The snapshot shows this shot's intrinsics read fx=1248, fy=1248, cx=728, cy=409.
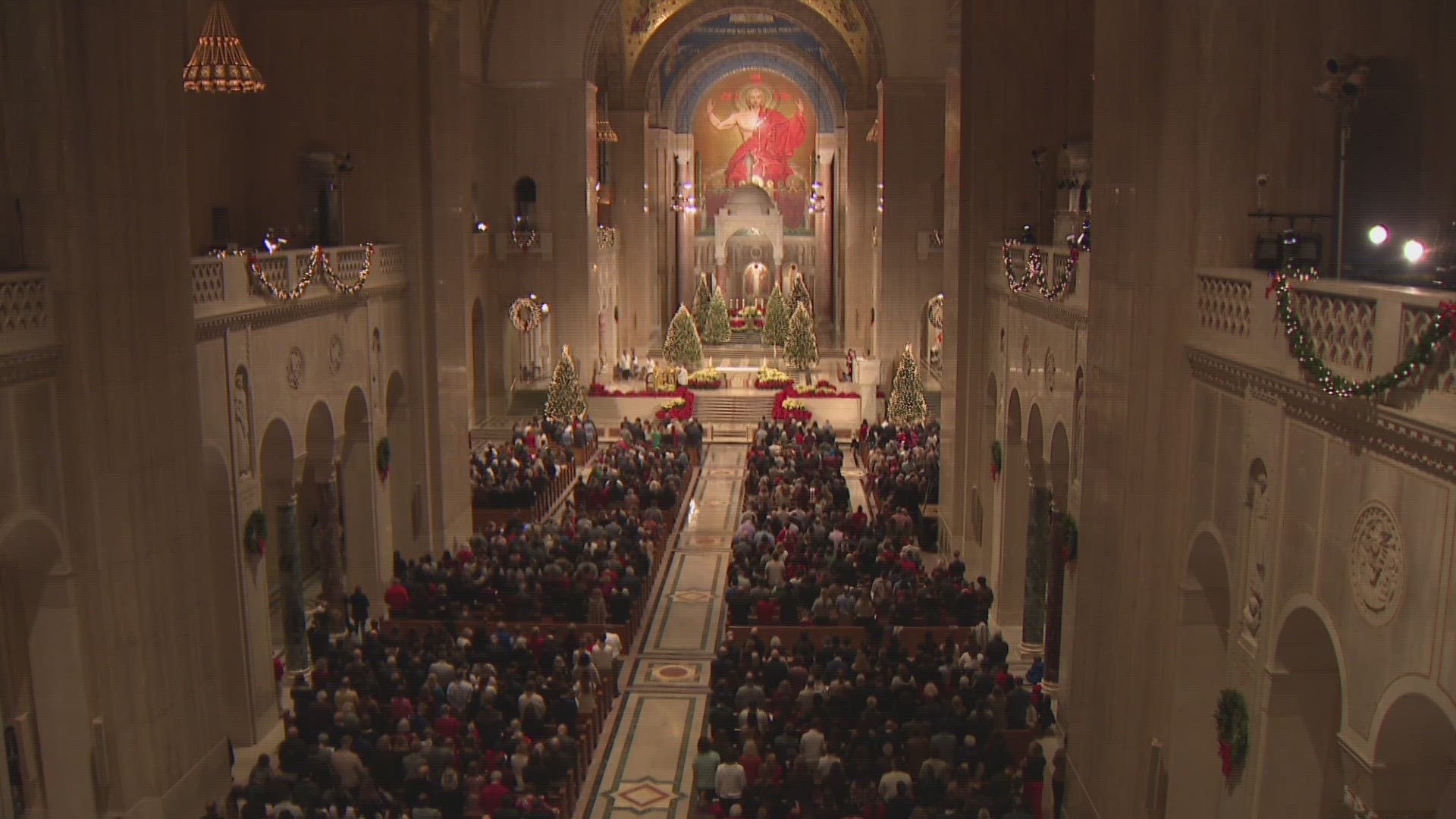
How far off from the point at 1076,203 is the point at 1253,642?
7926mm

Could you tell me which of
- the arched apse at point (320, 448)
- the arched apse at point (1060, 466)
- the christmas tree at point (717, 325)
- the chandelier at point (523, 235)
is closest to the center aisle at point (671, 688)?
the arched apse at point (320, 448)

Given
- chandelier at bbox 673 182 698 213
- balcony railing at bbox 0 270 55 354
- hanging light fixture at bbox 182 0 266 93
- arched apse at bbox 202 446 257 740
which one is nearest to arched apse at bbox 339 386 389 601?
arched apse at bbox 202 446 257 740

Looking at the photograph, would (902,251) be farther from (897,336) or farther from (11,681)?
(11,681)

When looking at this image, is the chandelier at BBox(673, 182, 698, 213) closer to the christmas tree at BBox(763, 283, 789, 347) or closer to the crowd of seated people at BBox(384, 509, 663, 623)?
the christmas tree at BBox(763, 283, 789, 347)

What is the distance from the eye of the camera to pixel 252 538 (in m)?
13.7

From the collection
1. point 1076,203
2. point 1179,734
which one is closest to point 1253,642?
point 1179,734

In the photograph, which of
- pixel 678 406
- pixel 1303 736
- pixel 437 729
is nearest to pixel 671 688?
pixel 437 729

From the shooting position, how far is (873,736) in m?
11.6

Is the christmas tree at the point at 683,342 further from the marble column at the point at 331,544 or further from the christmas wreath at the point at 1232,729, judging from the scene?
the christmas wreath at the point at 1232,729

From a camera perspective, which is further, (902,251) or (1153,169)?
(902,251)

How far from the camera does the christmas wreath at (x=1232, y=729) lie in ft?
28.1

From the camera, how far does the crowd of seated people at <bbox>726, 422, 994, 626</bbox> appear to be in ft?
50.2

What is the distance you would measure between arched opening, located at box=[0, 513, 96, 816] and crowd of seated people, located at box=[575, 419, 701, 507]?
10922mm

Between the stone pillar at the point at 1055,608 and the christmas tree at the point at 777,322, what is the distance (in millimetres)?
25581
